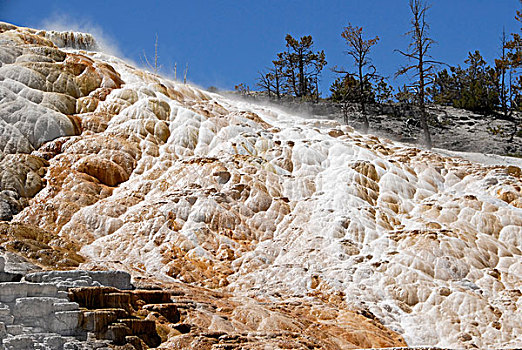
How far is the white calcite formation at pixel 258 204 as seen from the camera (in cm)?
1137

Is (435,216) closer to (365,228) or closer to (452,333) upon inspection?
(365,228)

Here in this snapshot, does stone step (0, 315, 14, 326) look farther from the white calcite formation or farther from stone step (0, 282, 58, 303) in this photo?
the white calcite formation

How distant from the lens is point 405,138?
2631 centimetres

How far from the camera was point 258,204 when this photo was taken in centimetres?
1435

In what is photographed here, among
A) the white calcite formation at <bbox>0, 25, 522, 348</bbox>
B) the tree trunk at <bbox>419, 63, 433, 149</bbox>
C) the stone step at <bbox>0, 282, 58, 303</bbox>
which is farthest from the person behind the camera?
the tree trunk at <bbox>419, 63, 433, 149</bbox>

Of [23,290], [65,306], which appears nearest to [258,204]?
[65,306]

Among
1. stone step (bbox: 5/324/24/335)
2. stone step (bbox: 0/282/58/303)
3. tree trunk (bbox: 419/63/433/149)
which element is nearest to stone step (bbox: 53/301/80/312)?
stone step (bbox: 0/282/58/303)

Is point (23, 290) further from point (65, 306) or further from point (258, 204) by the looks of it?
point (258, 204)

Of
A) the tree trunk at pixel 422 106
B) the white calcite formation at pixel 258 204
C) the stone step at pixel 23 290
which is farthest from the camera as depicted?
the tree trunk at pixel 422 106

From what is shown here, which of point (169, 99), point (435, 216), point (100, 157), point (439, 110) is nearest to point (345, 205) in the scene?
point (435, 216)

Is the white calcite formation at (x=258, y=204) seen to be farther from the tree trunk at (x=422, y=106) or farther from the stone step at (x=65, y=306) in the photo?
the tree trunk at (x=422, y=106)

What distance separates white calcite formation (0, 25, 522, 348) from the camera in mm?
11367

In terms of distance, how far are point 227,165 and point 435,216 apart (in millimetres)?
5929

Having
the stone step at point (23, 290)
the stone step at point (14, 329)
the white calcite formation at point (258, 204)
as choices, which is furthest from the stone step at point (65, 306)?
the white calcite formation at point (258, 204)
